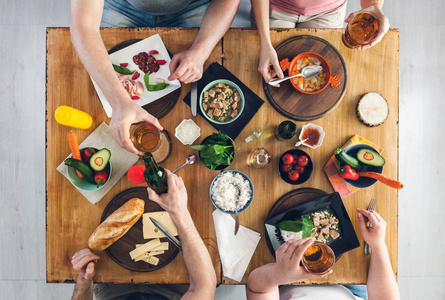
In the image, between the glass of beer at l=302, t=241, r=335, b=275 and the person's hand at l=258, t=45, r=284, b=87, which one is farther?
the person's hand at l=258, t=45, r=284, b=87

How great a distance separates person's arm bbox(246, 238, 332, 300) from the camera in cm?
116

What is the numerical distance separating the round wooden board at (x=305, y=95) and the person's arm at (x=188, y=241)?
650mm

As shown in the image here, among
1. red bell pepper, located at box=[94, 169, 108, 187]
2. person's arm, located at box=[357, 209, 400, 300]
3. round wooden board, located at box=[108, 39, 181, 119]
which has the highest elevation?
round wooden board, located at box=[108, 39, 181, 119]

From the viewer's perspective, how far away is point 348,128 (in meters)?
1.42

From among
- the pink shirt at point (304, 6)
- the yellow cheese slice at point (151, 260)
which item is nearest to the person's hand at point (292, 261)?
the yellow cheese slice at point (151, 260)

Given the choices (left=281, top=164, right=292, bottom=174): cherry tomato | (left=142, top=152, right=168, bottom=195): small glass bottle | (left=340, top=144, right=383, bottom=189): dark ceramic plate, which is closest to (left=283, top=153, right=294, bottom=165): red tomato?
(left=281, top=164, right=292, bottom=174): cherry tomato

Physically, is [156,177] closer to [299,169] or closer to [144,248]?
[144,248]

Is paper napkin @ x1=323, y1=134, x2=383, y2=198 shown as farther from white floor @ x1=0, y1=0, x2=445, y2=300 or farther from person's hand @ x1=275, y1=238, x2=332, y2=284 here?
white floor @ x1=0, y1=0, x2=445, y2=300

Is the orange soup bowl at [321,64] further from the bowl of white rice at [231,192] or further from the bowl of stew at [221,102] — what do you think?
the bowl of white rice at [231,192]

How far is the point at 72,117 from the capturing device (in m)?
1.29

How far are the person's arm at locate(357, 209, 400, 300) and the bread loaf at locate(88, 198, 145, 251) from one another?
3.75 ft

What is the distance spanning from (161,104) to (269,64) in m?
0.58

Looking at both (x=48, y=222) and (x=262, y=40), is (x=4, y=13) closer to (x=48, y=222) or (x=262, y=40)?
Answer: (x=48, y=222)

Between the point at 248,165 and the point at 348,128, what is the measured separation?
0.56m
